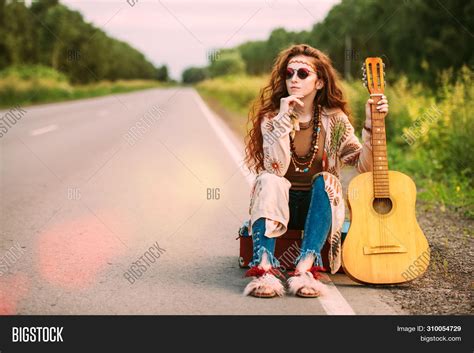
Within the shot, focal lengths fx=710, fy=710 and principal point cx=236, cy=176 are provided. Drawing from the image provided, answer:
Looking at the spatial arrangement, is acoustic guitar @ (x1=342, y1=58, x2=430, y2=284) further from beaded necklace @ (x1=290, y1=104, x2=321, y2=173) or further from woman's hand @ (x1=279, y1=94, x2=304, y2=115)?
woman's hand @ (x1=279, y1=94, x2=304, y2=115)

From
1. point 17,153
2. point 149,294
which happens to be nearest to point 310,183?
point 149,294

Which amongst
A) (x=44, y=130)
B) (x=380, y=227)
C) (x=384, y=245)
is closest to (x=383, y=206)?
(x=380, y=227)

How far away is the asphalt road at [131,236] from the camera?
435 cm

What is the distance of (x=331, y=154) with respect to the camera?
4.92 m

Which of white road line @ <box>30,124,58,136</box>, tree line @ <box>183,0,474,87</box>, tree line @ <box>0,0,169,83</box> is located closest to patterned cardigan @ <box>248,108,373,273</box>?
white road line @ <box>30,124,58,136</box>

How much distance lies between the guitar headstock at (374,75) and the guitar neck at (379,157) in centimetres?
14

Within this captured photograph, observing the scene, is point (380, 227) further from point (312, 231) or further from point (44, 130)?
point (44, 130)

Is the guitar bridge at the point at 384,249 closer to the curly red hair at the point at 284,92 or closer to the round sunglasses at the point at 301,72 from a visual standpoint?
the curly red hair at the point at 284,92

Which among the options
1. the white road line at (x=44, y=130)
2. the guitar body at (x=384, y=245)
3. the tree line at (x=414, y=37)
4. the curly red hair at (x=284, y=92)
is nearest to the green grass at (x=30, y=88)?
the tree line at (x=414, y=37)

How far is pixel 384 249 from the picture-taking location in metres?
4.57

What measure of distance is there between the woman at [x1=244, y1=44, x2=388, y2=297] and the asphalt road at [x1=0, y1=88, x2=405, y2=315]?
0.24 m
